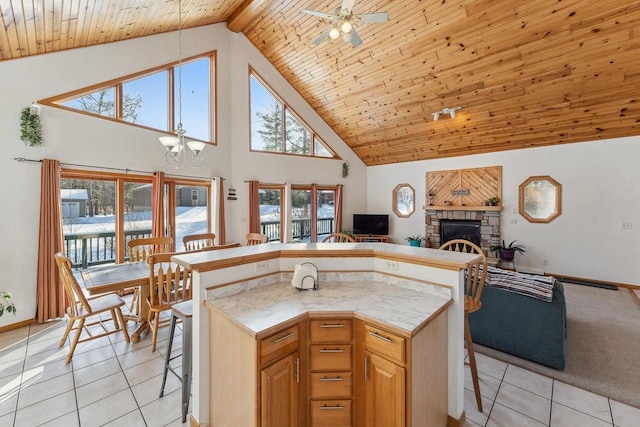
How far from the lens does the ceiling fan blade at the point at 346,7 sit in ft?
8.99

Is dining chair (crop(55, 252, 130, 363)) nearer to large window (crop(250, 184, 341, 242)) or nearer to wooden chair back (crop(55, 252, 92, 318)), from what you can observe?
wooden chair back (crop(55, 252, 92, 318))

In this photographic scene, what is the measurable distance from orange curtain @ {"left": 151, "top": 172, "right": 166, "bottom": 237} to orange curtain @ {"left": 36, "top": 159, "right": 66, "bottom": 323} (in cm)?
123

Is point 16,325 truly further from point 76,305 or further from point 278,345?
point 278,345

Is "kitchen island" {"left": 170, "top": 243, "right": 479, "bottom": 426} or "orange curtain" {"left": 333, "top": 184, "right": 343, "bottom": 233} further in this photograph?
"orange curtain" {"left": 333, "top": 184, "right": 343, "bottom": 233}

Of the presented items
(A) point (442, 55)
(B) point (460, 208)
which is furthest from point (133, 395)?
(B) point (460, 208)

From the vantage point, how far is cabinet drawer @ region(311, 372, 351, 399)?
1.67m

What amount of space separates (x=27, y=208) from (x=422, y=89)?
6436 millimetres

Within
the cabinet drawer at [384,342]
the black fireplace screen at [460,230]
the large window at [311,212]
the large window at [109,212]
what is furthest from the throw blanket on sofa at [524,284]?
the large window at [109,212]

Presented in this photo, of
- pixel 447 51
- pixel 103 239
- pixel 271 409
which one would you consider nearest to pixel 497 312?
pixel 271 409

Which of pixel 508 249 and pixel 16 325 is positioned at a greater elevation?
pixel 508 249

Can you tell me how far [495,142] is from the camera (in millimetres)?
6051

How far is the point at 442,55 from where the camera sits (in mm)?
4590

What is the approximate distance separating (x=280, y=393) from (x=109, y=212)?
4417 mm

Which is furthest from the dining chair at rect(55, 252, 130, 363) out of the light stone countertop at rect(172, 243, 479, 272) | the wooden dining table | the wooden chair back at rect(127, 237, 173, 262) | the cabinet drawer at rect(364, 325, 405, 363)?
the cabinet drawer at rect(364, 325, 405, 363)
